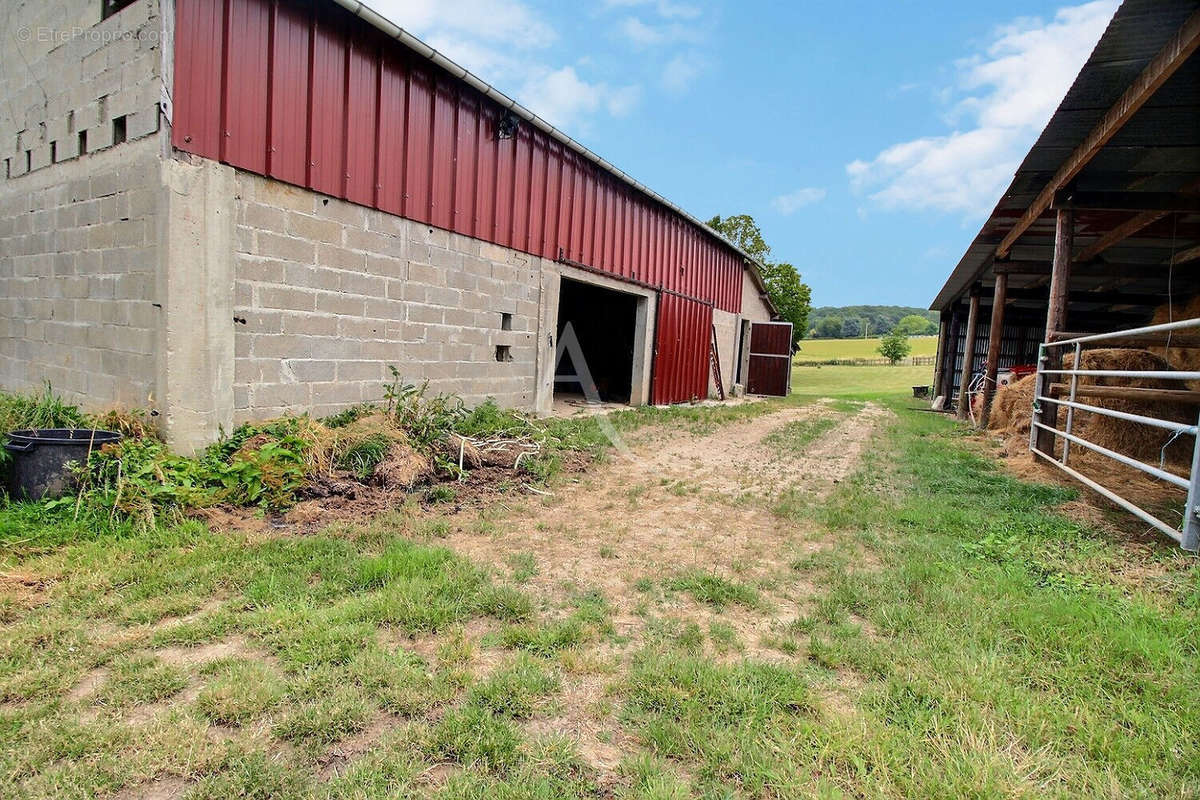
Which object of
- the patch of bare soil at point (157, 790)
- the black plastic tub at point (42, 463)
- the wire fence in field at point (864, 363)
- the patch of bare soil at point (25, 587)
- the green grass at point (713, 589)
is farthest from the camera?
the wire fence in field at point (864, 363)

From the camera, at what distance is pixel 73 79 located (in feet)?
15.9

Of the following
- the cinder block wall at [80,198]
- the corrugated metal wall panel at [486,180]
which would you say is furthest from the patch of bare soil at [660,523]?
the corrugated metal wall panel at [486,180]

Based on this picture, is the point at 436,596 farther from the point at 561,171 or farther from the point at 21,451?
the point at 561,171

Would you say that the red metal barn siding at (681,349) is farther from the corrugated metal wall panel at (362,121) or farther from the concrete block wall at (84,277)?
the concrete block wall at (84,277)

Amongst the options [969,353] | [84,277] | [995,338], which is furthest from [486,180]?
[969,353]

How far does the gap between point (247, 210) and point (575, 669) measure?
4.58m

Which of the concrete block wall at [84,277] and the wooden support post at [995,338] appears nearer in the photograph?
the concrete block wall at [84,277]

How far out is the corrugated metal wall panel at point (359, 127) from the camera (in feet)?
14.7

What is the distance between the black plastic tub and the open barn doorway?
9.82 metres

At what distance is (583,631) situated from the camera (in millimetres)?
2531

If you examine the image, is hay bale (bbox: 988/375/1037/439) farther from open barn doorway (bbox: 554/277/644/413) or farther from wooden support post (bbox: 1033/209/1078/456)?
open barn doorway (bbox: 554/277/644/413)

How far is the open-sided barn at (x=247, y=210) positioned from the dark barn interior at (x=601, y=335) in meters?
5.79

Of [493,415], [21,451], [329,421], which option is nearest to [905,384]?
[493,415]

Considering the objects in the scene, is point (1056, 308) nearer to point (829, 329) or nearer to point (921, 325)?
point (829, 329)
